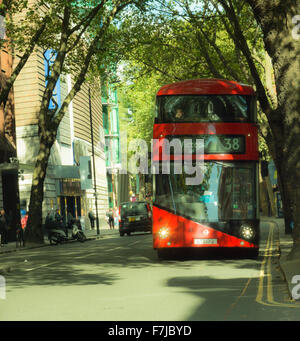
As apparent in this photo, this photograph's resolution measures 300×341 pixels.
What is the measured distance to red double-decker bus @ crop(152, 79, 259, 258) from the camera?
1736 centimetres

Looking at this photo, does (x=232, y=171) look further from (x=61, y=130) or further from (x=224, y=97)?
(x=61, y=130)

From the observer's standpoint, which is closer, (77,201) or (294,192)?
(294,192)

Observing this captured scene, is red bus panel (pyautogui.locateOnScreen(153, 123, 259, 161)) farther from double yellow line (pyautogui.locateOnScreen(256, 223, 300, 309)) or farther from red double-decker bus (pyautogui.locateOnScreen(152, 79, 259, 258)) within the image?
double yellow line (pyautogui.locateOnScreen(256, 223, 300, 309))

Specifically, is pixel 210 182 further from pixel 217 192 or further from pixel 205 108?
pixel 205 108

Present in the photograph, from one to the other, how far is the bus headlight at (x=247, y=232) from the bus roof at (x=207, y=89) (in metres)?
3.20

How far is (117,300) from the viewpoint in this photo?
418 inches

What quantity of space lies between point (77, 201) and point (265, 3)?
35.8m

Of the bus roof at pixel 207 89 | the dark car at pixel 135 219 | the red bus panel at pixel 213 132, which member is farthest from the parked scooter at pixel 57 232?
the red bus panel at pixel 213 132

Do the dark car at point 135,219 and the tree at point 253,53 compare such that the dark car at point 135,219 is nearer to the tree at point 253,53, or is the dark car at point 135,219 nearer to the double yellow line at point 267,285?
the tree at point 253,53

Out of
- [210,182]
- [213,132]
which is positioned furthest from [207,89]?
[210,182]

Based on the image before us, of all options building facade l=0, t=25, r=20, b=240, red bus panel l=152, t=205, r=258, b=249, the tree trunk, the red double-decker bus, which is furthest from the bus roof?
building facade l=0, t=25, r=20, b=240

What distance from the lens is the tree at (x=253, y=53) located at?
1477 cm

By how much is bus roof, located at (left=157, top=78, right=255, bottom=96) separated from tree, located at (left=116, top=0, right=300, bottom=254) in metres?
0.60
